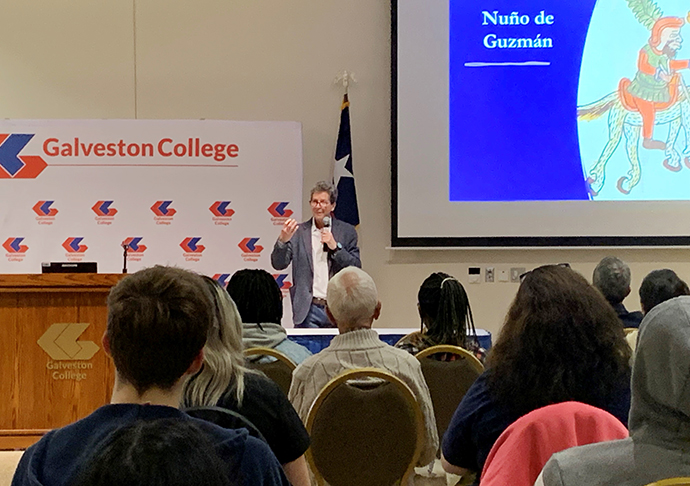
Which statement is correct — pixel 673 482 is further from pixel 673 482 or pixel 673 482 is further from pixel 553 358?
pixel 553 358

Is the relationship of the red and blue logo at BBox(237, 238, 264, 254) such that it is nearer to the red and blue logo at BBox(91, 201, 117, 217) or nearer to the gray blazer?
the gray blazer

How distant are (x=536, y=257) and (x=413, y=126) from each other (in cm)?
142

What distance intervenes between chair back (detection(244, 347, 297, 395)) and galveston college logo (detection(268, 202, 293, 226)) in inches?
123

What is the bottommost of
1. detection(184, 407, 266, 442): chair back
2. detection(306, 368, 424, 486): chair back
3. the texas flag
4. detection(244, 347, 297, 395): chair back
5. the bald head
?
detection(306, 368, 424, 486): chair back

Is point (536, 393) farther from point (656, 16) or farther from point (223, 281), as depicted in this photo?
point (656, 16)

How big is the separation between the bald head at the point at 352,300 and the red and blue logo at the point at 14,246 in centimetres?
374

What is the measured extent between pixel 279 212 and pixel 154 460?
17.2 feet

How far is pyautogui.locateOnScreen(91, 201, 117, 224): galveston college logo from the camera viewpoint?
231 inches

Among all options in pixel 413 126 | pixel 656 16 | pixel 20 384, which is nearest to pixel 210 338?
pixel 20 384

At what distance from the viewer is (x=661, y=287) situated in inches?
144

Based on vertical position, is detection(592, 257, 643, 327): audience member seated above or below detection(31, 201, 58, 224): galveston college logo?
below

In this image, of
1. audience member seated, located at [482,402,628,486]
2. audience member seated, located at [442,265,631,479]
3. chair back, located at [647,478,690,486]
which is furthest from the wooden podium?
chair back, located at [647,478,690,486]

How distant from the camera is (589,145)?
6094 mm

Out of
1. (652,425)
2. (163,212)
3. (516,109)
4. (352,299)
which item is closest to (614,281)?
(352,299)
